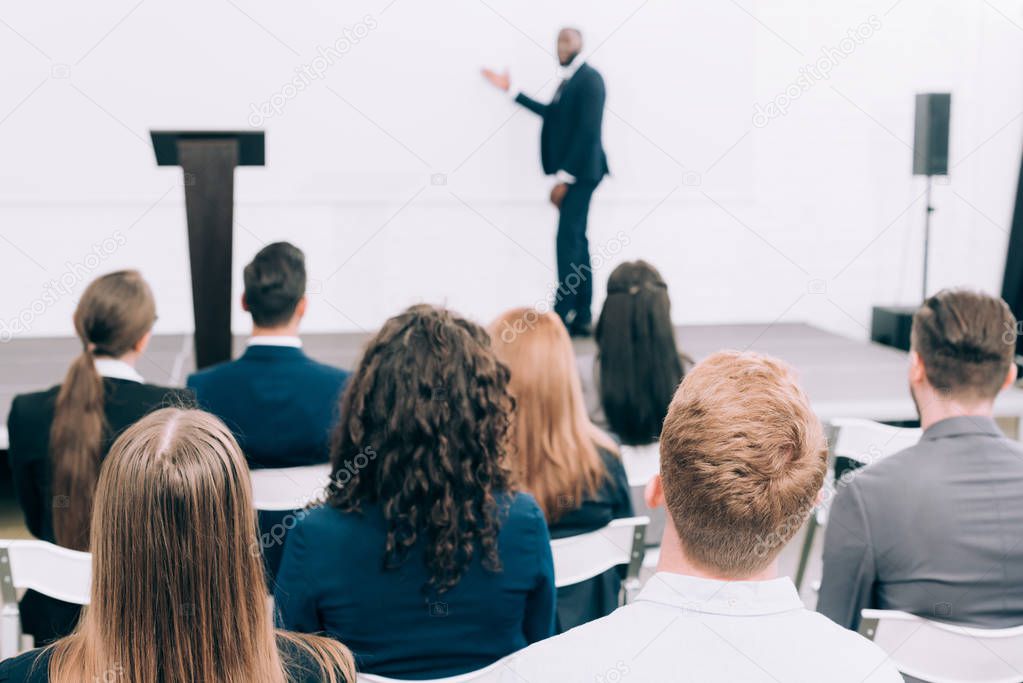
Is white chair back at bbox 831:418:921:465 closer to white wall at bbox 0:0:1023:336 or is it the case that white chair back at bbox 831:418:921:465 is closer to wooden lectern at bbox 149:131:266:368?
wooden lectern at bbox 149:131:266:368

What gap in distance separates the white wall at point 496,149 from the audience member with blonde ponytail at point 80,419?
3.35 m

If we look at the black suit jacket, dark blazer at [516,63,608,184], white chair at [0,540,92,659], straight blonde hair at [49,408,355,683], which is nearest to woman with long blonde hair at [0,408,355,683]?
straight blonde hair at [49,408,355,683]

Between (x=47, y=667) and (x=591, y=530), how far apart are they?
1202 millimetres

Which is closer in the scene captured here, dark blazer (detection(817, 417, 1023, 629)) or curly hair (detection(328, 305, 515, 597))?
curly hair (detection(328, 305, 515, 597))

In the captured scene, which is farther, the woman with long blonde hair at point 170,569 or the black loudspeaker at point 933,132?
the black loudspeaker at point 933,132

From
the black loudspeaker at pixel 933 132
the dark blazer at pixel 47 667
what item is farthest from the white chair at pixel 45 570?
the black loudspeaker at pixel 933 132

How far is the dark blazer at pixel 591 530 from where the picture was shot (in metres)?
2.04

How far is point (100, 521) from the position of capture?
1.03m

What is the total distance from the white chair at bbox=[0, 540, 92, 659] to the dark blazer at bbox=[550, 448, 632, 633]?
87cm

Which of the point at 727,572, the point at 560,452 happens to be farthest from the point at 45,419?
the point at 727,572

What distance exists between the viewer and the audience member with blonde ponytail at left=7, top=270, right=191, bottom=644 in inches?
82.9

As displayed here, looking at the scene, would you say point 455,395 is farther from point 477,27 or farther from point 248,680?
point 477,27

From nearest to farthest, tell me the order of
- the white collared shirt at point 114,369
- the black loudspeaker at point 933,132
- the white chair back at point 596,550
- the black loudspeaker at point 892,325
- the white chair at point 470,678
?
the white chair at point 470,678 < the white chair back at point 596,550 < the white collared shirt at point 114,369 < the black loudspeaker at point 933,132 < the black loudspeaker at point 892,325

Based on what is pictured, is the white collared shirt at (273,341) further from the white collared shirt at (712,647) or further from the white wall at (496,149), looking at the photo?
the white wall at (496,149)
